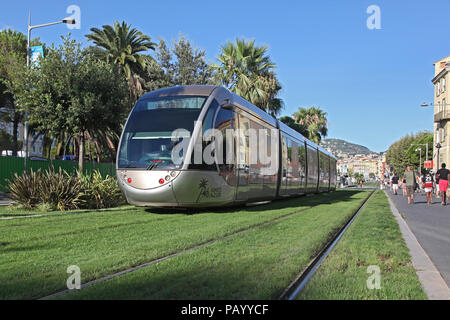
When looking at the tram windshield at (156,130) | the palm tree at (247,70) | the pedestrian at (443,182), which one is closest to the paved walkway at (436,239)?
the tram windshield at (156,130)

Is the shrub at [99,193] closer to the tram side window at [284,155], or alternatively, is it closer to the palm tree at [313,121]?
the tram side window at [284,155]

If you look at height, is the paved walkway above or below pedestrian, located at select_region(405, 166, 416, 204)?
below

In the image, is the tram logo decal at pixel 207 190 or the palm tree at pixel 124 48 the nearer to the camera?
the tram logo decal at pixel 207 190

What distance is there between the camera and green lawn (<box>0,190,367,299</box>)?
4.27 meters

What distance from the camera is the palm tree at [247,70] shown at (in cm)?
2741

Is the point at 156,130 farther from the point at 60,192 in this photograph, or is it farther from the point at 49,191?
the point at 49,191

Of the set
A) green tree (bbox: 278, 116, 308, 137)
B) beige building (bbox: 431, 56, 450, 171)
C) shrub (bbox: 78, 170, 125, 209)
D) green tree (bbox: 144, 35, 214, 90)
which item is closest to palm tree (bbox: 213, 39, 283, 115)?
green tree (bbox: 144, 35, 214, 90)

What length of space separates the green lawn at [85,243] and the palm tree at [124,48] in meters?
23.8

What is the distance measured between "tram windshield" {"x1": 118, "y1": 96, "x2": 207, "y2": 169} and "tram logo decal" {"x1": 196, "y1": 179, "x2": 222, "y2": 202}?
0.78m

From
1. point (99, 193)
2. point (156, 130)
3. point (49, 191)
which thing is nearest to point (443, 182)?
point (156, 130)

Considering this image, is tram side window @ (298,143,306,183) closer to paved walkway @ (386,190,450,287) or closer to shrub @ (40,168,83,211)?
paved walkway @ (386,190,450,287)
